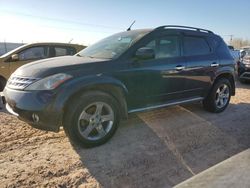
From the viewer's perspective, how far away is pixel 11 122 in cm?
502

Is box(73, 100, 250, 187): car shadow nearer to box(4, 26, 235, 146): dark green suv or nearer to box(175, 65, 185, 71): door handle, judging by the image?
box(4, 26, 235, 146): dark green suv

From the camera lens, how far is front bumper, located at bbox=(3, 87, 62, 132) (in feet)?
11.1

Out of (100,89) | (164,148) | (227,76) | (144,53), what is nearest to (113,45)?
(144,53)

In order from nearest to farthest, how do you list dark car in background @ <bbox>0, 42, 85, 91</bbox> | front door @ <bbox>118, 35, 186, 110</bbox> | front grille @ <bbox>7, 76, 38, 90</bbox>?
front grille @ <bbox>7, 76, 38, 90</bbox> < front door @ <bbox>118, 35, 186, 110</bbox> < dark car in background @ <bbox>0, 42, 85, 91</bbox>

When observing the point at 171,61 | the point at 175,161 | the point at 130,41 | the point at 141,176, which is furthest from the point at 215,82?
the point at 141,176

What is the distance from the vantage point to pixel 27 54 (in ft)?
26.5

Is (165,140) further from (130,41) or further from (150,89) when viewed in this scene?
(130,41)

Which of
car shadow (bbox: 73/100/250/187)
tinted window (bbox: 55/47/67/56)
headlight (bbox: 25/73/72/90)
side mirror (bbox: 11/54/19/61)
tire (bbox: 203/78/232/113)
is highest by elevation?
tinted window (bbox: 55/47/67/56)

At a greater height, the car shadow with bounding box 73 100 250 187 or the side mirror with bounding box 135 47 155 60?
the side mirror with bounding box 135 47 155 60

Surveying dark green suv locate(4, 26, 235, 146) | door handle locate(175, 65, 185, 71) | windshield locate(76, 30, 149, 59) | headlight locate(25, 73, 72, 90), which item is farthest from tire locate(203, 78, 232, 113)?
headlight locate(25, 73, 72, 90)

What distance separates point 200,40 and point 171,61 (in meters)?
1.30

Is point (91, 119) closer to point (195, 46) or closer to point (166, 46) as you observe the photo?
point (166, 46)

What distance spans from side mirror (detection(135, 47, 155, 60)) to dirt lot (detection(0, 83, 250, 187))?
137 cm

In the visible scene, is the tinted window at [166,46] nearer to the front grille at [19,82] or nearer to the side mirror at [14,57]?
the front grille at [19,82]
